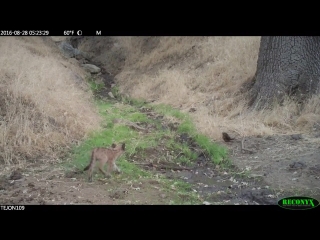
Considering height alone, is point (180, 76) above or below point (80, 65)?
below

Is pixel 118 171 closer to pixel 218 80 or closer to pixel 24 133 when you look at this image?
pixel 24 133

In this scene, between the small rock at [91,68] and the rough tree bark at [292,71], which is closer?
the rough tree bark at [292,71]

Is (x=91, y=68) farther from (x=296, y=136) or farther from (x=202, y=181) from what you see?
(x=202, y=181)

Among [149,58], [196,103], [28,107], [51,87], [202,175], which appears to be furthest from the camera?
[149,58]

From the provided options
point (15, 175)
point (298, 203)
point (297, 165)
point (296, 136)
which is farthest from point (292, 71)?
point (15, 175)

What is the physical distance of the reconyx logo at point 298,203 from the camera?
4.30m

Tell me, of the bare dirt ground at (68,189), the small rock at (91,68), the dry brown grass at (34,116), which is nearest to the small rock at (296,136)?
the bare dirt ground at (68,189)

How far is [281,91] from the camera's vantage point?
8.86 meters

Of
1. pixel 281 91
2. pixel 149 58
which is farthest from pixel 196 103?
pixel 149 58

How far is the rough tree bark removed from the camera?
Result: 880 cm

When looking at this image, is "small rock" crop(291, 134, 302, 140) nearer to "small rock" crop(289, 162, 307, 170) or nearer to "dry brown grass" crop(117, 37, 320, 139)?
"dry brown grass" crop(117, 37, 320, 139)

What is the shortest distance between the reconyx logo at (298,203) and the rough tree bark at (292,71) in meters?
4.41

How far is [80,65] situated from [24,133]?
12.2 m

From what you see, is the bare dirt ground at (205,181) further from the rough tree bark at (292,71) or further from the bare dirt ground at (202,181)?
the rough tree bark at (292,71)
